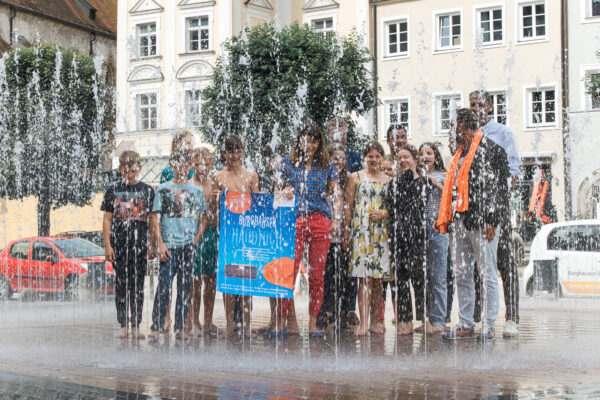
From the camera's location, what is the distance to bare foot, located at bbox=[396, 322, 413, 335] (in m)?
8.71

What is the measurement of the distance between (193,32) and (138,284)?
34.5 m

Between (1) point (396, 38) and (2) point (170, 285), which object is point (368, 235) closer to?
(2) point (170, 285)

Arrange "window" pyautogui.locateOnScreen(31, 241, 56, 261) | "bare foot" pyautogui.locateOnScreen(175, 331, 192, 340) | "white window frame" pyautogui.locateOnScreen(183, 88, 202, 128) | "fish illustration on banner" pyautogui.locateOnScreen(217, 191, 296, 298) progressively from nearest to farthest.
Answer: "fish illustration on banner" pyautogui.locateOnScreen(217, 191, 296, 298) → "bare foot" pyautogui.locateOnScreen(175, 331, 192, 340) → "window" pyautogui.locateOnScreen(31, 241, 56, 261) → "white window frame" pyautogui.locateOnScreen(183, 88, 202, 128)

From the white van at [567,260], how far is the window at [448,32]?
22699 mm

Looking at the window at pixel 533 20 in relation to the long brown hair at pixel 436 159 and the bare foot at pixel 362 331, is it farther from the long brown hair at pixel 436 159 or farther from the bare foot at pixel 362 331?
the bare foot at pixel 362 331

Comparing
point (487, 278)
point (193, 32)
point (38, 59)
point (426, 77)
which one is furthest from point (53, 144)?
point (487, 278)

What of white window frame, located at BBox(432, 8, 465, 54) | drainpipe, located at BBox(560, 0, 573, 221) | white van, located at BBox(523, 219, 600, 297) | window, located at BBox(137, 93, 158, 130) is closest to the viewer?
white van, located at BBox(523, 219, 600, 297)

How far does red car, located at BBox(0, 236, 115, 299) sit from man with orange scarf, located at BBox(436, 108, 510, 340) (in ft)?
33.9

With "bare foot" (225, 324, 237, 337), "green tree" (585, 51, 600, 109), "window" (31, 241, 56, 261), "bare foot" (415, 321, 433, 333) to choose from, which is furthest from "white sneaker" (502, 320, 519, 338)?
"green tree" (585, 51, 600, 109)

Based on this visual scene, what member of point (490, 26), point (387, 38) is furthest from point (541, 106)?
point (387, 38)

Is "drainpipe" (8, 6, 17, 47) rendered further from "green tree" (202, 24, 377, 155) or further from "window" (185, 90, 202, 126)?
"green tree" (202, 24, 377, 155)

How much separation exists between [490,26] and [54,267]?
23966mm

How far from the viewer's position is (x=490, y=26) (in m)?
36.7

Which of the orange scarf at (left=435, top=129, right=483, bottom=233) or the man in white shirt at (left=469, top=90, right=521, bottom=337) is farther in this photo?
the man in white shirt at (left=469, top=90, right=521, bottom=337)
